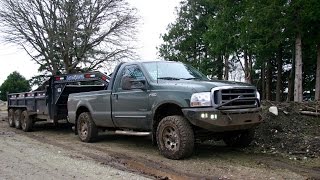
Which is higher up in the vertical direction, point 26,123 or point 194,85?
point 194,85

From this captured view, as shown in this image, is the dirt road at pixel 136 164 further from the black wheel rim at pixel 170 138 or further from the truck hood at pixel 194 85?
the truck hood at pixel 194 85

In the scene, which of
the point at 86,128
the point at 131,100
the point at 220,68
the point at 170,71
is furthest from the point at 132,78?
the point at 220,68

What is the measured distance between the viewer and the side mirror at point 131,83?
32.3ft

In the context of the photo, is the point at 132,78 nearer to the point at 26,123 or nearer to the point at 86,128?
the point at 86,128

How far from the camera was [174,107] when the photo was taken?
366 inches

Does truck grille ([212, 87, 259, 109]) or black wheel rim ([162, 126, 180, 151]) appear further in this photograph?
black wheel rim ([162, 126, 180, 151])

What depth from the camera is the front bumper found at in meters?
8.34

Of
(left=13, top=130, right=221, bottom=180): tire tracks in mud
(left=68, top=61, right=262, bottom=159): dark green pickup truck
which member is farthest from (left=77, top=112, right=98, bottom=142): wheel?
(left=13, top=130, right=221, bottom=180): tire tracks in mud

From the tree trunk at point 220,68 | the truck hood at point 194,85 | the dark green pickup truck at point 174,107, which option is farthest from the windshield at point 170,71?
the tree trunk at point 220,68

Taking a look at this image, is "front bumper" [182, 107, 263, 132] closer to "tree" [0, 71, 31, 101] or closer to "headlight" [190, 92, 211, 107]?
"headlight" [190, 92, 211, 107]

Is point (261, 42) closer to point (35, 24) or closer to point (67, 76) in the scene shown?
point (35, 24)

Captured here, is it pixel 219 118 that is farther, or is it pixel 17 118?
pixel 17 118

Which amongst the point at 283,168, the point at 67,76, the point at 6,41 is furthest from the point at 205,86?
the point at 6,41

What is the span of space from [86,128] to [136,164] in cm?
405
